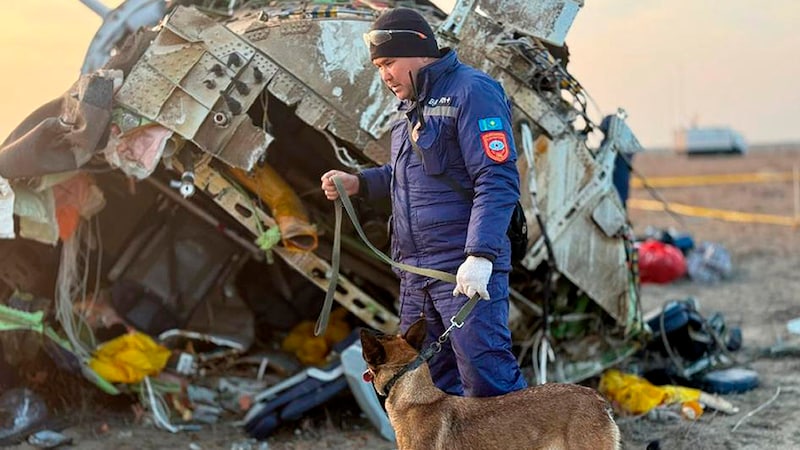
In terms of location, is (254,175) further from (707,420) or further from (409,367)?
(707,420)

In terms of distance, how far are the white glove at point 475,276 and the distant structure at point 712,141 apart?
5211cm

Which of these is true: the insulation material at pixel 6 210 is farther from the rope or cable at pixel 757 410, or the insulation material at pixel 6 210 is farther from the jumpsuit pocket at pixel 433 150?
the rope or cable at pixel 757 410

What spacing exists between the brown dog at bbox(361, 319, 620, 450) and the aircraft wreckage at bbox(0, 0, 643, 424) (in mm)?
1981

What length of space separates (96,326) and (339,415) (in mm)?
1667

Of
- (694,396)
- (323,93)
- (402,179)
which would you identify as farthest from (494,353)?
(694,396)

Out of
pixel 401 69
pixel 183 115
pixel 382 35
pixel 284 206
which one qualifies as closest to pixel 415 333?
pixel 401 69

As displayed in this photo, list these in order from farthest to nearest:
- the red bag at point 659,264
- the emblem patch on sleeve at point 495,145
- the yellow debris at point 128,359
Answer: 1. the red bag at point 659,264
2. the yellow debris at point 128,359
3. the emblem patch on sleeve at point 495,145

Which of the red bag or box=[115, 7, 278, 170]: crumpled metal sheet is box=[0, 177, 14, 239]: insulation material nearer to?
box=[115, 7, 278, 170]: crumpled metal sheet

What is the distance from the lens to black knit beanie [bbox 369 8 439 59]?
3719 mm

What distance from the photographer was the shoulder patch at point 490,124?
3.61 metres

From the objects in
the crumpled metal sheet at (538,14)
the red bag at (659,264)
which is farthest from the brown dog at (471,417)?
the red bag at (659,264)

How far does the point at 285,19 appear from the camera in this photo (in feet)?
17.4

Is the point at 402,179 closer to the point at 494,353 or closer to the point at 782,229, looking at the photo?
the point at 494,353

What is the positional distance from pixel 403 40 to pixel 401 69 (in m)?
0.12
